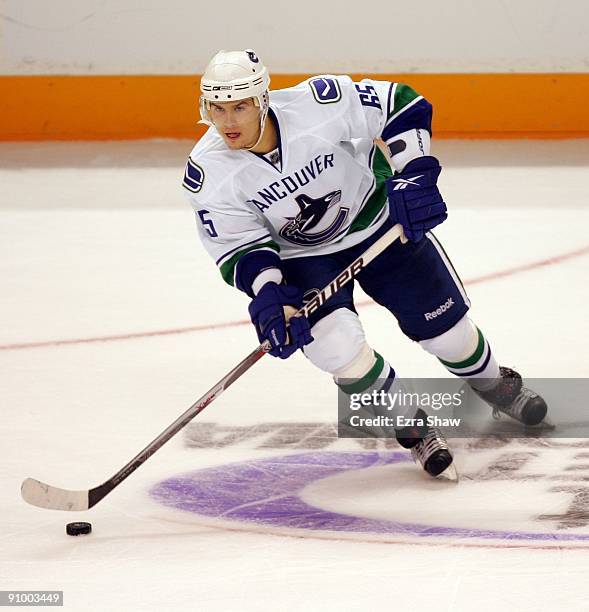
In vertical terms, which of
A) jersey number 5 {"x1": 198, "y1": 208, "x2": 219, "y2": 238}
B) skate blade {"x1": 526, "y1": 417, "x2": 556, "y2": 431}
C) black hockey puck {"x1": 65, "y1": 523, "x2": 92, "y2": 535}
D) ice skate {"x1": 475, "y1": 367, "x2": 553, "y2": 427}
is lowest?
black hockey puck {"x1": 65, "y1": 523, "x2": 92, "y2": 535}

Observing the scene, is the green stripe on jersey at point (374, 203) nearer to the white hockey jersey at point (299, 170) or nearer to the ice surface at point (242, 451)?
the white hockey jersey at point (299, 170)

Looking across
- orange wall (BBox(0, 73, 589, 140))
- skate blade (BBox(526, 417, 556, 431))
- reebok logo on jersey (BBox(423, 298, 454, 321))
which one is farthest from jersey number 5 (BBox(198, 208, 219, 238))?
orange wall (BBox(0, 73, 589, 140))

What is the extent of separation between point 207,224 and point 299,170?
0.79ft

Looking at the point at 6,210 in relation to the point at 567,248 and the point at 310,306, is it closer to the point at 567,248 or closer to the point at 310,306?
the point at 567,248

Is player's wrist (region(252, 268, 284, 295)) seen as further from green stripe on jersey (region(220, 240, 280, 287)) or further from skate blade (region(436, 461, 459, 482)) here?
skate blade (region(436, 461, 459, 482))

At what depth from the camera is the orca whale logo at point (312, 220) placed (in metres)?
3.03

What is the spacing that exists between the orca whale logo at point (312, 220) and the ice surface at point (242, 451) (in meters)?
0.52

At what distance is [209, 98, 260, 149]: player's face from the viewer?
2.83 meters

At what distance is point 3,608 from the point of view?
243 cm

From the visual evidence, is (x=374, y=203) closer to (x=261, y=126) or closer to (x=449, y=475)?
(x=261, y=126)

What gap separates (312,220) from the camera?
3055 mm

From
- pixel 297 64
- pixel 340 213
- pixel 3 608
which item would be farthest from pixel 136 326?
pixel 297 64

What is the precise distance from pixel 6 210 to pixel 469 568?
3590 millimetres

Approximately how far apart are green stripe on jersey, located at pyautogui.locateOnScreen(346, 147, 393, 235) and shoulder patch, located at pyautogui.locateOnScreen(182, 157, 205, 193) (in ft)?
1.32
